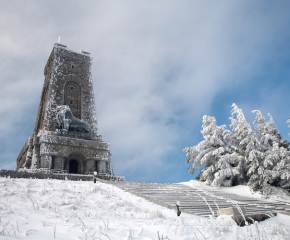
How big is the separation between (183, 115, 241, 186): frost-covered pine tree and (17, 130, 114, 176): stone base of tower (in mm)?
7401

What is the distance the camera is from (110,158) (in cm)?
2202

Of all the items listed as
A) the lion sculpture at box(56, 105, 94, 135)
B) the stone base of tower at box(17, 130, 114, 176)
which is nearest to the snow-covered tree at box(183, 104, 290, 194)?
the stone base of tower at box(17, 130, 114, 176)

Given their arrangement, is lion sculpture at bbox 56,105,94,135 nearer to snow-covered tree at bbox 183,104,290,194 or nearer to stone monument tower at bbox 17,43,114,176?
stone monument tower at bbox 17,43,114,176

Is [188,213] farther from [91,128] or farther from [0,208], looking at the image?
[91,128]

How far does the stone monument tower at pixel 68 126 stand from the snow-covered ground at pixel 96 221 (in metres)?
8.71

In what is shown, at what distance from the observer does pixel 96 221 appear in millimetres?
4926

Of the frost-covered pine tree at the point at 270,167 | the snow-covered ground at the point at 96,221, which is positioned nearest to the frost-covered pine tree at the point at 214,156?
the frost-covered pine tree at the point at 270,167

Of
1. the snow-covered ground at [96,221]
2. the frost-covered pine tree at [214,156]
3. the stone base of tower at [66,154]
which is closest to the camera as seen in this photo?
the snow-covered ground at [96,221]

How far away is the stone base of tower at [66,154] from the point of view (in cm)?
1795

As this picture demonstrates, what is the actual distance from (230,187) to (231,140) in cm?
338

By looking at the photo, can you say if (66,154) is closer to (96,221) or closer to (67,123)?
(67,123)

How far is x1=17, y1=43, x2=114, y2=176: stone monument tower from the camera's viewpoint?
1839 cm

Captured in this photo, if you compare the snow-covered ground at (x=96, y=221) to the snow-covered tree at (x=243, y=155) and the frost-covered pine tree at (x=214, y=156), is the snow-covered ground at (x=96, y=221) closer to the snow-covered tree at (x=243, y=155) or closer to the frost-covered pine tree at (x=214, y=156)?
the snow-covered tree at (x=243, y=155)

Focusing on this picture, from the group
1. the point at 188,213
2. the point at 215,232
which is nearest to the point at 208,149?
the point at 188,213
